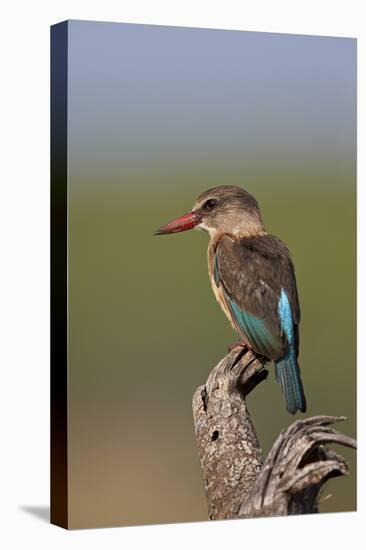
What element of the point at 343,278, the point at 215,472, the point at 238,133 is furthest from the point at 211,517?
the point at 238,133

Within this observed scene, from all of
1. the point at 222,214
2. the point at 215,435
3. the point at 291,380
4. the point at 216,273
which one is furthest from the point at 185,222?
the point at 215,435

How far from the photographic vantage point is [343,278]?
408 inches

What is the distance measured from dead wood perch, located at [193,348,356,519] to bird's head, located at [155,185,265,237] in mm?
832

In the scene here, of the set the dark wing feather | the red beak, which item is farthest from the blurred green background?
the dark wing feather

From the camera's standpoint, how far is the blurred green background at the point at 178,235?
9.42m

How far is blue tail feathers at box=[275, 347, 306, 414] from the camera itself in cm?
998

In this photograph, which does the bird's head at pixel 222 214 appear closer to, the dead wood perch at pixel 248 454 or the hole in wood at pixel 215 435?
the dead wood perch at pixel 248 454

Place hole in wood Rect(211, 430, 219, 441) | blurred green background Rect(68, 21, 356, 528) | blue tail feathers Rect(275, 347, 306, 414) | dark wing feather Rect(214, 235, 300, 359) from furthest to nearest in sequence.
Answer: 1. blue tail feathers Rect(275, 347, 306, 414)
2. dark wing feather Rect(214, 235, 300, 359)
3. hole in wood Rect(211, 430, 219, 441)
4. blurred green background Rect(68, 21, 356, 528)

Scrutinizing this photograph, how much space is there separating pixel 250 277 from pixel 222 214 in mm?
466

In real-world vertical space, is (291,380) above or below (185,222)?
below

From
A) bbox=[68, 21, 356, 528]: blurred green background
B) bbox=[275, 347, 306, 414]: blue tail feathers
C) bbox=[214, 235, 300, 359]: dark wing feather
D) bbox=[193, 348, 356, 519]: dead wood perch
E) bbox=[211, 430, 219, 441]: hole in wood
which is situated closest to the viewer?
bbox=[193, 348, 356, 519]: dead wood perch

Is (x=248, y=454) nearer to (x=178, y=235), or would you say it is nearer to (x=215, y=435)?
(x=215, y=435)

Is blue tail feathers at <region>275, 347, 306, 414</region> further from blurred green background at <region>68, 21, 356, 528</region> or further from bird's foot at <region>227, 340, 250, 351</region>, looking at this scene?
bird's foot at <region>227, 340, 250, 351</region>

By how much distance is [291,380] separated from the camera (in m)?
10.0
